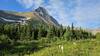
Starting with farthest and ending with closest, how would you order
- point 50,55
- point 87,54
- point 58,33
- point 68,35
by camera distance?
point 58,33, point 68,35, point 50,55, point 87,54

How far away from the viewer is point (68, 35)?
439 feet

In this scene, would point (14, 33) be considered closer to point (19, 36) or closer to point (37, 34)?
point (19, 36)

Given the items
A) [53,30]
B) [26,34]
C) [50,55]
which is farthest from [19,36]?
[50,55]

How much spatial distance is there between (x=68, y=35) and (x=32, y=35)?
2437 cm

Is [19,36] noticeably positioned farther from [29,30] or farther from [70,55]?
[70,55]

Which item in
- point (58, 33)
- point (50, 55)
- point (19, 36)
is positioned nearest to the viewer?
point (50, 55)

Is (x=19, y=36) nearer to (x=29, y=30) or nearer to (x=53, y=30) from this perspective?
(x=29, y=30)

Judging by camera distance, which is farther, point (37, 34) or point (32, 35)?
point (37, 34)

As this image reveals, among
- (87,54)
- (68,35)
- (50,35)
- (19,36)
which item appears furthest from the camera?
(50,35)

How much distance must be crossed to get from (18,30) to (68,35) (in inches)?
1307

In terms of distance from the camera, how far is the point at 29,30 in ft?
489

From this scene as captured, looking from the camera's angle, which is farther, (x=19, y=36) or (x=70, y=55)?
(x=19, y=36)

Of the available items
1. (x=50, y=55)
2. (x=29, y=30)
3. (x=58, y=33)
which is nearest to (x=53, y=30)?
(x=58, y=33)

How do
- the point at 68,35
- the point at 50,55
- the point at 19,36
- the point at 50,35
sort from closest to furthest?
the point at 50,55, the point at 68,35, the point at 19,36, the point at 50,35
